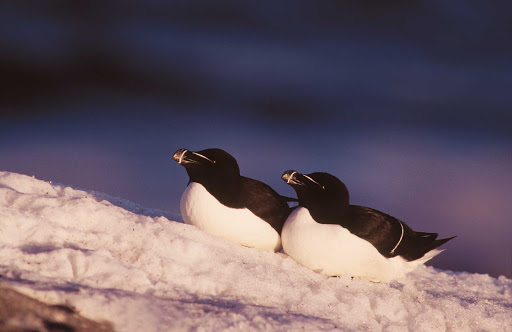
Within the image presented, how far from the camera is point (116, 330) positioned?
3.63m

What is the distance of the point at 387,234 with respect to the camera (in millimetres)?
6172

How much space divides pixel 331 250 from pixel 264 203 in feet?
3.03

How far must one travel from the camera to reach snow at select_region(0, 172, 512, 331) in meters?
3.91

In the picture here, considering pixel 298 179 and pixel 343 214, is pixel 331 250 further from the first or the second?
pixel 298 179

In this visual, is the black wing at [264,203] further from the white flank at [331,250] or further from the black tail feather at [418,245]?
the black tail feather at [418,245]

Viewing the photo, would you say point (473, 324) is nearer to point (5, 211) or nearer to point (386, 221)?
point (386, 221)

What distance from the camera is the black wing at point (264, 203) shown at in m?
6.27

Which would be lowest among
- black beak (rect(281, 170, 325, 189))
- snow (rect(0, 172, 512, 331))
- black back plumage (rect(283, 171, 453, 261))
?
snow (rect(0, 172, 512, 331))

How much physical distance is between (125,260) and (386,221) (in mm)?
2899

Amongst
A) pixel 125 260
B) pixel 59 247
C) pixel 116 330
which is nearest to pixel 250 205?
pixel 125 260

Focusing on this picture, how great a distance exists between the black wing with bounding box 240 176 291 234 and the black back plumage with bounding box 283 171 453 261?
0.94 feet

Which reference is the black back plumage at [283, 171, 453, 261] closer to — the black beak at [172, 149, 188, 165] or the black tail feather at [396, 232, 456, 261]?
the black tail feather at [396, 232, 456, 261]

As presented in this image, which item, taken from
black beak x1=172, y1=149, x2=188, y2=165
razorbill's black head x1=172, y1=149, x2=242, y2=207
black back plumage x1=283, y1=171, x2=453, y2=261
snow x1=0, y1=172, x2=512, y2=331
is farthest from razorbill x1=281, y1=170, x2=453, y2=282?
black beak x1=172, y1=149, x2=188, y2=165

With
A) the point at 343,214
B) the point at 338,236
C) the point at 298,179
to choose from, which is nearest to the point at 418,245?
the point at 343,214
